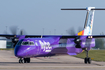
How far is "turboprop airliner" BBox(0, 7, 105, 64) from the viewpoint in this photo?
906 inches

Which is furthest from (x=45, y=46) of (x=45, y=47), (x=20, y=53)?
(x=20, y=53)

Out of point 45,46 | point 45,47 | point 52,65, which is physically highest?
point 45,46

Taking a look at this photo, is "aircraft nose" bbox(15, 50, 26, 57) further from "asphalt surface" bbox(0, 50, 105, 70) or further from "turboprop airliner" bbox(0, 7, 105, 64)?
"asphalt surface" bbox(0, 50, 105, 70)

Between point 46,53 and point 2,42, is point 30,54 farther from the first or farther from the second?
point 2,42

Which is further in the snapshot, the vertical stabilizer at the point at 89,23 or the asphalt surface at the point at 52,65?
the vertical stabilizer at the point at 89,23

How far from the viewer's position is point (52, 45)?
86.2ft

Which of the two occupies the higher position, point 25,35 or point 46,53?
point 25,35

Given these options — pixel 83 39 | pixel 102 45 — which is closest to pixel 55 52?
pixel 83 39

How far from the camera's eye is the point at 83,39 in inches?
1015

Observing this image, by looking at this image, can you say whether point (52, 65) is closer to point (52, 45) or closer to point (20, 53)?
point (20, 53)

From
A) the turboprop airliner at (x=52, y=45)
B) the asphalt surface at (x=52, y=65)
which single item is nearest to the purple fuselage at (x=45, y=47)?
the turboprop airliner at (x=52, y=45)

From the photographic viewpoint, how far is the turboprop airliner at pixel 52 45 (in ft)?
75.5

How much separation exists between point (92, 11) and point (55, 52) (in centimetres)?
867

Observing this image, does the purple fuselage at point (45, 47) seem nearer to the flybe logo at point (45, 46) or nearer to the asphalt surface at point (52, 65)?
the flybe logo at point (45, 46)
